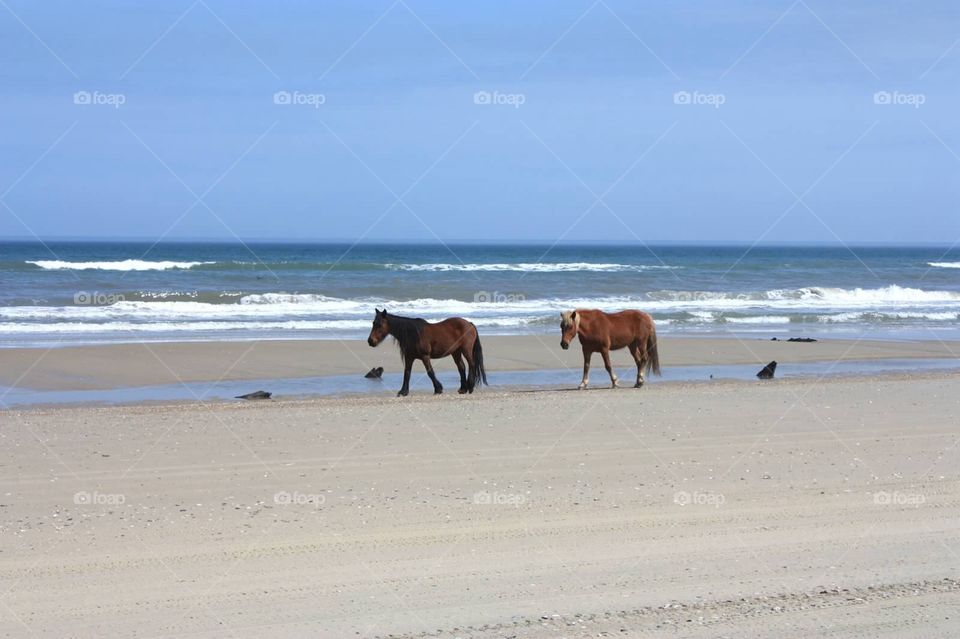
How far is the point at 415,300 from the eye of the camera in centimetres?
3641

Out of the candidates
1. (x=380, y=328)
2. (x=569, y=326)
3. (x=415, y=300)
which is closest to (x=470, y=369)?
(x=380, y=328)

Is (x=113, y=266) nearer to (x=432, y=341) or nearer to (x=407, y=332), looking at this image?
(x=407, y=332)

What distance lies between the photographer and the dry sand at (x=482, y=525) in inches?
197

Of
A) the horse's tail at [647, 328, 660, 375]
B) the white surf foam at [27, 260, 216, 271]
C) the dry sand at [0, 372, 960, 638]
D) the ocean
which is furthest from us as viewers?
the white surf foam at [27, 260, 216, 271]

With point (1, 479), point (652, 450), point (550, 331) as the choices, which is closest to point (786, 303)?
point (550, 331)

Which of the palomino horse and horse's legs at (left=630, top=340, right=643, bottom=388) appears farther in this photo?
horse's legs at (left=630, top=340, right=643, bottom=388)

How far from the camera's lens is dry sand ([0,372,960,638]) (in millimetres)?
5000

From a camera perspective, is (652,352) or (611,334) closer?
(611,334)

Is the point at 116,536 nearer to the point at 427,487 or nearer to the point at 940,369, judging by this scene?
the point at 427,487

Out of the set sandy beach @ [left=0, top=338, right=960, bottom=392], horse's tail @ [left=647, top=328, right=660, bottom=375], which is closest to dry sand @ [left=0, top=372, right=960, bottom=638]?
horse's tail @ [left=647, top=328, right=660, bottom=375]

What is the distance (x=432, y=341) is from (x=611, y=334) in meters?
2.59

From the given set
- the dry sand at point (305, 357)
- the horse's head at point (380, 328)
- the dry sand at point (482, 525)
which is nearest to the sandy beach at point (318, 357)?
the dry sand at point (305, 357)

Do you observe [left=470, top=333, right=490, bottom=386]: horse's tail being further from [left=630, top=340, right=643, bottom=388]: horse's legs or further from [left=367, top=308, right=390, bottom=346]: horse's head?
[left=630, top=340, right=643, bottom=388]: horse's legs

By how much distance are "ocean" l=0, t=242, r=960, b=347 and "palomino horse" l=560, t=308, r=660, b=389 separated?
30.3 ft
